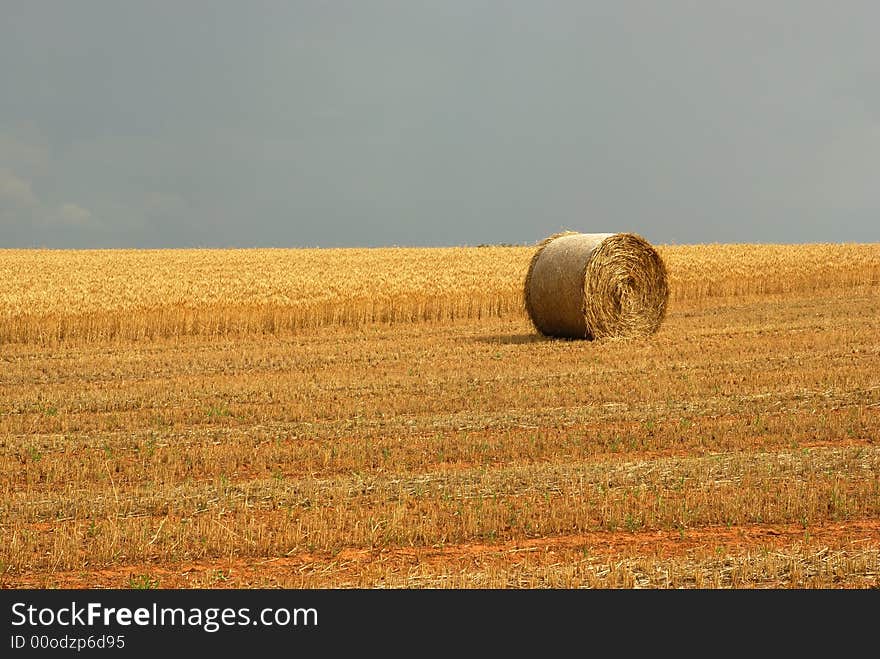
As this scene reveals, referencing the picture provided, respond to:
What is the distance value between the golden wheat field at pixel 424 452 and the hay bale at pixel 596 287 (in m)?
0.77

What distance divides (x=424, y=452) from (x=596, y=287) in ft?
34.9

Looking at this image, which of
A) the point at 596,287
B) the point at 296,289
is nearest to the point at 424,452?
the point at 596,287

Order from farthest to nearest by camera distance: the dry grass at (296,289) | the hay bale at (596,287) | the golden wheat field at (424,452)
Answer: the dry grass at (296,289) → the hay bale at (596,287) → the golden wheat field at (424,452)

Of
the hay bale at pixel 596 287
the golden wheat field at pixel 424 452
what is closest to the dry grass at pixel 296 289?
the golden wheat field at pixel 424 452

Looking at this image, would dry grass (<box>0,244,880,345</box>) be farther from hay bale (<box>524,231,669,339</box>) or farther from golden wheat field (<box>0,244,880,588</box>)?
hay bale (<box>524,231,669,339</box>)

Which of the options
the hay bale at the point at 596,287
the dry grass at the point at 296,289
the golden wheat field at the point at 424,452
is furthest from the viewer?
the dry grass at the point at 296,289

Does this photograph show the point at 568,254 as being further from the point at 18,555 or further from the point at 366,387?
the point at 18,555

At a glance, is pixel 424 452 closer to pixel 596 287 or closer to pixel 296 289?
pixel 596 287

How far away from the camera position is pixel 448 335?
74.4 feet

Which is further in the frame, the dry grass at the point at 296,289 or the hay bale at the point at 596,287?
the dry grass at the point at 296,289

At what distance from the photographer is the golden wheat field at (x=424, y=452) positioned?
7223 mm

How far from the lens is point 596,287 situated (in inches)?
811

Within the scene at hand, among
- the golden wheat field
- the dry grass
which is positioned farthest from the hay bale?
the dry grass

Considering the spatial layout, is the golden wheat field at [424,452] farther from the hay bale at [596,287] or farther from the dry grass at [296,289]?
the hay bale at [596,287]
